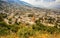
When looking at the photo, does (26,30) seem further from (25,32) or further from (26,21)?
(26,21)

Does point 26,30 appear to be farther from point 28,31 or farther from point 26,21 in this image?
point 26,21

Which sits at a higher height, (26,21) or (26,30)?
(26,21)

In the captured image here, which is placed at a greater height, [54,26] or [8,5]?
[8,5]

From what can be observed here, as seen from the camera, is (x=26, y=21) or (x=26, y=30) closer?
(x=26, y=30)

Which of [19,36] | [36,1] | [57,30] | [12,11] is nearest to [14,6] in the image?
[12,11]

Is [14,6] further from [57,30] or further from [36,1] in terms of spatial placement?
[57,30]

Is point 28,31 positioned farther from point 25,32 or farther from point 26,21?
point 26,21

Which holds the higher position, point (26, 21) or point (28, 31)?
point (26, 21)

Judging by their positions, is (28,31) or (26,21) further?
(26,21)

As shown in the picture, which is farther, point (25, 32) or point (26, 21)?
point (26, 21)

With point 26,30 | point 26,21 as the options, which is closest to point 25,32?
point 26,30

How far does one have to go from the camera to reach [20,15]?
449 cm

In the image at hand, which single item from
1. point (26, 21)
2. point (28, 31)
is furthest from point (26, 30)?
point (26, 21)

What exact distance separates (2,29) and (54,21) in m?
1.22
